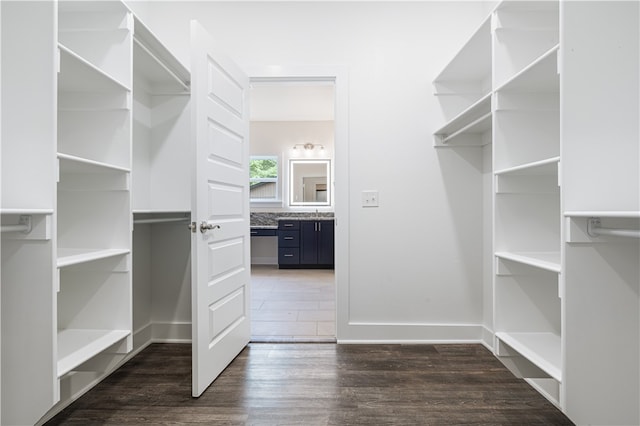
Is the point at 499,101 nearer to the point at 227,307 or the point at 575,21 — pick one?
the point at 575,21

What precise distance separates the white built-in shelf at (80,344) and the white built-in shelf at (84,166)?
725 mm

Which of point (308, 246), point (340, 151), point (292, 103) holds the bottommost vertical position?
point (308, 246)

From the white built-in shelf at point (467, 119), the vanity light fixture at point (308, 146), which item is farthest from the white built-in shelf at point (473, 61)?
the vanity light fixture at point (308, 146)

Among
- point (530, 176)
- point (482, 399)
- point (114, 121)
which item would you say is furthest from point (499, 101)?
point (114, 121)

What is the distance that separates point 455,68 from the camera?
7.29 feet

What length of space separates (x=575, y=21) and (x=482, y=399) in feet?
5.58

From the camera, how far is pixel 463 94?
2.45m

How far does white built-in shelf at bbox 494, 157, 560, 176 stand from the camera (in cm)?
122

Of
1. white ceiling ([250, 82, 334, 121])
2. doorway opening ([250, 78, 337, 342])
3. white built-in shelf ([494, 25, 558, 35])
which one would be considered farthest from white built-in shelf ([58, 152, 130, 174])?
white ceiling ([250, 82, 334, 121])

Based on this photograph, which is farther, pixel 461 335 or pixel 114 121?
pixel 461 335

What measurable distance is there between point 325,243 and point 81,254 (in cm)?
433

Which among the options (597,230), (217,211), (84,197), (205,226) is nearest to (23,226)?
(84,197)

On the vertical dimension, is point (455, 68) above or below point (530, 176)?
above

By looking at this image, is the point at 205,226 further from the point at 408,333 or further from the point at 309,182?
the point at 309,182
